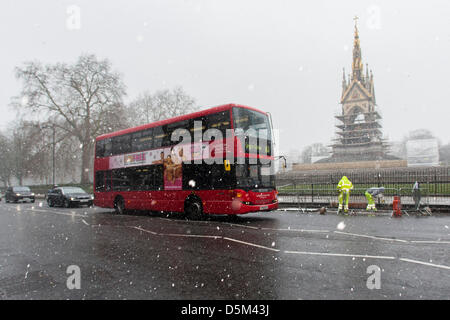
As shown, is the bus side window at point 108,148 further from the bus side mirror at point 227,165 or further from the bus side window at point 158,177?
the bus side mirror at point 227,165

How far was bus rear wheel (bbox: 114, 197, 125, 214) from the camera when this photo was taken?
1600 centimetres

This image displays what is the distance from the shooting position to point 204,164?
1199 centimetres

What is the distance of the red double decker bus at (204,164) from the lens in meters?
11.3

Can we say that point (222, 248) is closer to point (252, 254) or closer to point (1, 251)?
point (252, 254)

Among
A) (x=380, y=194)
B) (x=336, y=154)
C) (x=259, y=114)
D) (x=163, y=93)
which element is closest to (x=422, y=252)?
(x=259, y=114)

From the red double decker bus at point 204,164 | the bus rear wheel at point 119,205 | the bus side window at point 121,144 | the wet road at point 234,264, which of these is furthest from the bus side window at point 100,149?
the wet road at point 234,264

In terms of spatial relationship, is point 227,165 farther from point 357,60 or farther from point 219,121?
→ point 357,60

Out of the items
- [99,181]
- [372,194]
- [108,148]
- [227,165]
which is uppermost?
[108,148]

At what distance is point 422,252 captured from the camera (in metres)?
6.26

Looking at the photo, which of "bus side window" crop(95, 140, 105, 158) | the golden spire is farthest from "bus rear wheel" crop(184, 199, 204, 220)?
the golden spire

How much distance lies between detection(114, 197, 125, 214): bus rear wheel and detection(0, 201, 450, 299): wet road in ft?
20.9

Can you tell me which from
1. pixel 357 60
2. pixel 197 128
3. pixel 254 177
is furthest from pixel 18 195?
pixel 357 60

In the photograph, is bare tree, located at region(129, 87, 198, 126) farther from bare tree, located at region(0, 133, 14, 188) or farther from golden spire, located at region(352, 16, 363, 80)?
golden spire, located at region(352, 16, 363, 80)

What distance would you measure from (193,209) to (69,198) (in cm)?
1351
